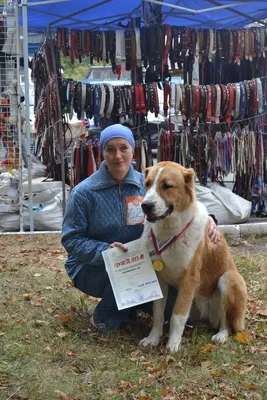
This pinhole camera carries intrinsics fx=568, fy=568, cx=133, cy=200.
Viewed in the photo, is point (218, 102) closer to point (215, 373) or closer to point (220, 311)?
point (220, 311)

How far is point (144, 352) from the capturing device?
154 inches

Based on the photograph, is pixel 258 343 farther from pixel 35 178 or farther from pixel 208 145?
pixel 35 178

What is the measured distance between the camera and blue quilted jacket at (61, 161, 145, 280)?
4.11 metres

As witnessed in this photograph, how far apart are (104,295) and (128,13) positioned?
20.5 ft

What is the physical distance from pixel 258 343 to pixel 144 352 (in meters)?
0.86

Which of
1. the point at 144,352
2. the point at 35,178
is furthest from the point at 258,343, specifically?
the point at 35,178

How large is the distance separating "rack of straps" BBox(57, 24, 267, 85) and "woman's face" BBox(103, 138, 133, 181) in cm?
434

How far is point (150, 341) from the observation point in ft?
13.1

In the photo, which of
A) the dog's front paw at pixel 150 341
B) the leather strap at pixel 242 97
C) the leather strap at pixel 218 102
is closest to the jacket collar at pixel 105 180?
the dog's front paw at pixel 150 341

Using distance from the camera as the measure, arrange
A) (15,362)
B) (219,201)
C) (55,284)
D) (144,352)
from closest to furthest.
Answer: (15,362) → (144,352) → (55,284) → (219,201)

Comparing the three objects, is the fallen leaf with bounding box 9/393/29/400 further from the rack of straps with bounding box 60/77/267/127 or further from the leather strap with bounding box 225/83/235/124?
the leather strap with bounding box 225/83/235/124

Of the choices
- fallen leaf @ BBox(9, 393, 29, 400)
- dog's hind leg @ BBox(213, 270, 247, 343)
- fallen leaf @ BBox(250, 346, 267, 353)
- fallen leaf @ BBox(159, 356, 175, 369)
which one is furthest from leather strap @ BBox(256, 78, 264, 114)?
fallen leaf @ BBox(9, 393, 29, 400)

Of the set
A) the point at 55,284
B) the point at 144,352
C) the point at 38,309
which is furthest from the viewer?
the point at 55,284

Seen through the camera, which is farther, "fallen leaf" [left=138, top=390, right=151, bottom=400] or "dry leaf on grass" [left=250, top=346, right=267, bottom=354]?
"dry leaf on grass" [left=250, top=346, right=267, bottom=354]
